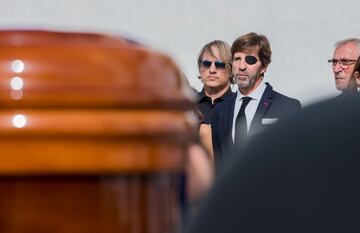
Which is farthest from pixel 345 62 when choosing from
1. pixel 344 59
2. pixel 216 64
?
pixel 216 64

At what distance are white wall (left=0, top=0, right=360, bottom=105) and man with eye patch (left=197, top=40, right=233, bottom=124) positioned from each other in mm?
1165

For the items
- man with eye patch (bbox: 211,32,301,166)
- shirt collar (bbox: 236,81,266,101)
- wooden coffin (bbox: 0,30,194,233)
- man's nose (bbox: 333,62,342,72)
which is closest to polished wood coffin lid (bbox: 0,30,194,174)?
wooden coffin (bbox: 0,30,194,233)

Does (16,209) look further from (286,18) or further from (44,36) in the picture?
(286,18)

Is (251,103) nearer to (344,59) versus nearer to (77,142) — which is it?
(344,59)

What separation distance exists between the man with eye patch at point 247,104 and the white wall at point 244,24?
142 cm

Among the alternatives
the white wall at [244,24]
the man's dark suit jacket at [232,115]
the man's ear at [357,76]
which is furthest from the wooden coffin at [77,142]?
the white wall at [244,24]

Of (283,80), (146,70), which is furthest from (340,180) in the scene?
(283,80)

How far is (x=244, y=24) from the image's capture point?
255 inches

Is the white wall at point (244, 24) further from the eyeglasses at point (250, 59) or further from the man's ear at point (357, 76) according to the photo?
the man's ear at point (357, 76)

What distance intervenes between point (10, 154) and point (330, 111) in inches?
8.5

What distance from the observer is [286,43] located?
257 inches

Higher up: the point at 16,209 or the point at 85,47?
the point at 85,47

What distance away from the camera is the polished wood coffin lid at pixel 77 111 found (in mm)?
603

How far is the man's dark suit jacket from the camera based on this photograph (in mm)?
4340
